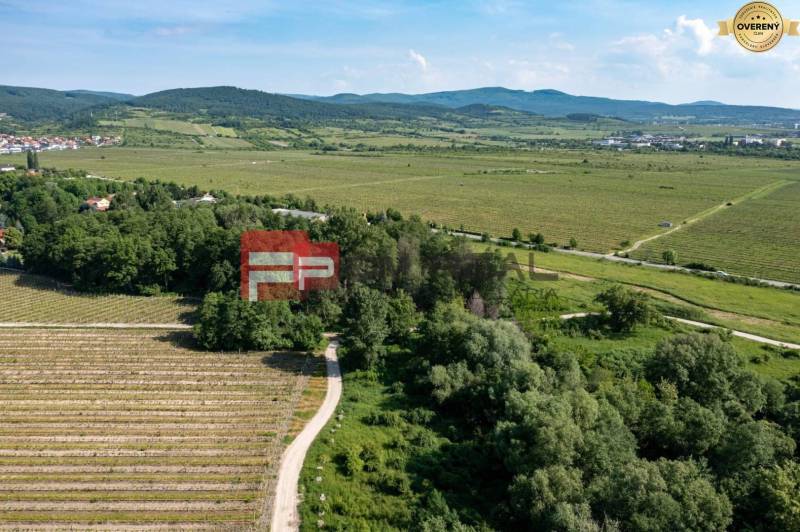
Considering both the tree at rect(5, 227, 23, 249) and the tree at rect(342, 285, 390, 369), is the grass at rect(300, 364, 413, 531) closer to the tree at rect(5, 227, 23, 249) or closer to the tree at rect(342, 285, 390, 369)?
the tree at rect(342, 285, 390, 369)

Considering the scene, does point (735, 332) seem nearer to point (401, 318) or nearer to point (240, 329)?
point (401, 318)

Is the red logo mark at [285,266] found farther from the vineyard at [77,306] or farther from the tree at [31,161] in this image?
the tree at [31,161]

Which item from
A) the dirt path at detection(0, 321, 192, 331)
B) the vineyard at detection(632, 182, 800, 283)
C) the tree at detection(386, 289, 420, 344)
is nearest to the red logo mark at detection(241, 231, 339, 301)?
the dirt path at detection(0, 321, 192, 331)

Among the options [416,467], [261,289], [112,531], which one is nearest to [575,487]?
[416,467]

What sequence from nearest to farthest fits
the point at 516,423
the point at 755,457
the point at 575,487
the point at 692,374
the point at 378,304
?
the point at 575,487, the point at 755,457, the point at 516,423, the point at 692,374, the point at 378,304

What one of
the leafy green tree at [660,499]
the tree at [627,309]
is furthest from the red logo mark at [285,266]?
the leafy green tree at [660,499]

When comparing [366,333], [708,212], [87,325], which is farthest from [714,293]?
[87,325]

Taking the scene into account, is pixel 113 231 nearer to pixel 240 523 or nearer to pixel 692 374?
pixel 240 523
